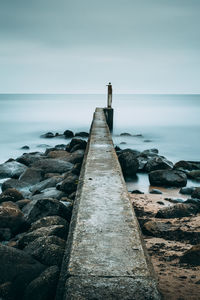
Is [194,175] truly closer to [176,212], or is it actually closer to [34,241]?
[176,212]

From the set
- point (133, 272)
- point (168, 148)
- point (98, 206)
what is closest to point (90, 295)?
point (133, 272)

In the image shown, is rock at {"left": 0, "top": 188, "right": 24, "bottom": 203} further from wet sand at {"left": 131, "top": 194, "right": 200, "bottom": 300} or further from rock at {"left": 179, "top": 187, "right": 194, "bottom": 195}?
rock at {"left": 179, "top": 187, "right": 194, "bottom": 195}

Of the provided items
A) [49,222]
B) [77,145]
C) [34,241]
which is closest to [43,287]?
[34,241]

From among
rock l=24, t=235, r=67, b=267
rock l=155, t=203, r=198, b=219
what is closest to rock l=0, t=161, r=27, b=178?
rock l=155, t=203, r=198, b=219

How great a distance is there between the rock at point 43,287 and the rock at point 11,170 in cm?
581

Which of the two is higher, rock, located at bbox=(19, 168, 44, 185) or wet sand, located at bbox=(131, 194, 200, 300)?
wet sand, located at bbox=(131, 194, 200, 300)

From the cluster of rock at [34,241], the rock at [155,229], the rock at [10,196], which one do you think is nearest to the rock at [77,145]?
the cluster of rock at [34,241]

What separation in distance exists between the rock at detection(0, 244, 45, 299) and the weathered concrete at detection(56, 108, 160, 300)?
310 millimetres

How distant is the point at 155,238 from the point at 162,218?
0.74 metres

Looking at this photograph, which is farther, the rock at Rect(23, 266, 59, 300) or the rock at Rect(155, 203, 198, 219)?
the rock at Rect(155, 203, 198, 219)

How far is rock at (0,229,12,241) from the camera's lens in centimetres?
344

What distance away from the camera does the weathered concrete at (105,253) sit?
1.57 meters

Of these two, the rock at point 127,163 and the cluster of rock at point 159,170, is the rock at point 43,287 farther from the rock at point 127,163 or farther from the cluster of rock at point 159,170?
the rock at point 127,163

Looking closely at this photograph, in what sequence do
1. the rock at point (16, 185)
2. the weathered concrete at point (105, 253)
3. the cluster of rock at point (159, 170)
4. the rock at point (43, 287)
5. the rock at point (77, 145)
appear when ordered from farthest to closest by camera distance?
the rock at point (77, 145) → the cluster of rock at point (159, 170) → the rock at point (16, 185) → the rock at point (43, 287) → the weathered concrete at point (105, 253)
